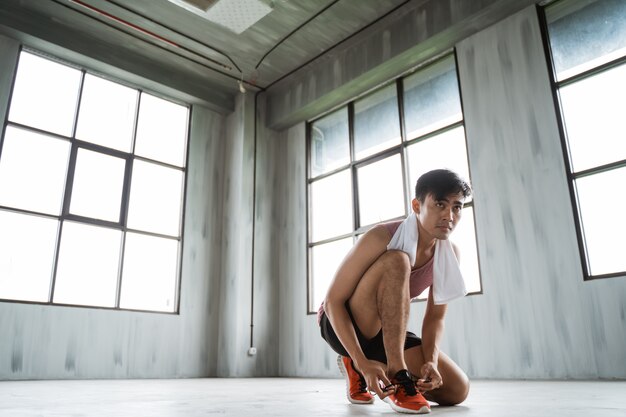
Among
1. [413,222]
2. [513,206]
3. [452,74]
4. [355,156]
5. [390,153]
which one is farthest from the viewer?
[355,156]

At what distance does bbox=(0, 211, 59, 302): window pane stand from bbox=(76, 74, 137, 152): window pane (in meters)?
0.86

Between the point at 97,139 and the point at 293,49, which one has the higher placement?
the point at 293,49

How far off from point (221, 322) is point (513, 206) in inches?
111

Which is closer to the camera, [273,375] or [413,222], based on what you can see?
[413,222]

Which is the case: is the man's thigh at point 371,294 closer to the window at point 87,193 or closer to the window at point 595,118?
the window at point 595,118

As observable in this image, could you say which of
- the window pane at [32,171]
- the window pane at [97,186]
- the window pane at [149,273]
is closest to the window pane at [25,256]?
the window pane at [32,171]

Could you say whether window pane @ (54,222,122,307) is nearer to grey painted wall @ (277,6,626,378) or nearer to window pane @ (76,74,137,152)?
window pane @ (76,74,137,152)

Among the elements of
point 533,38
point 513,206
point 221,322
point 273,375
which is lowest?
point 273,375

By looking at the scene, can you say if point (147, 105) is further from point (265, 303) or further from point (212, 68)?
point (265, 303)

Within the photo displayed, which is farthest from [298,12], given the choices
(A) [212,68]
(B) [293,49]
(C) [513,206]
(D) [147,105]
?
(C) [513,206]

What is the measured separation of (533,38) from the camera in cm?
344

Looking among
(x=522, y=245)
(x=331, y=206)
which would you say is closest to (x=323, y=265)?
(x=331, y=206)

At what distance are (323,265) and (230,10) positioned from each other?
231cm

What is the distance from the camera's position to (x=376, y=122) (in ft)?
14.7
